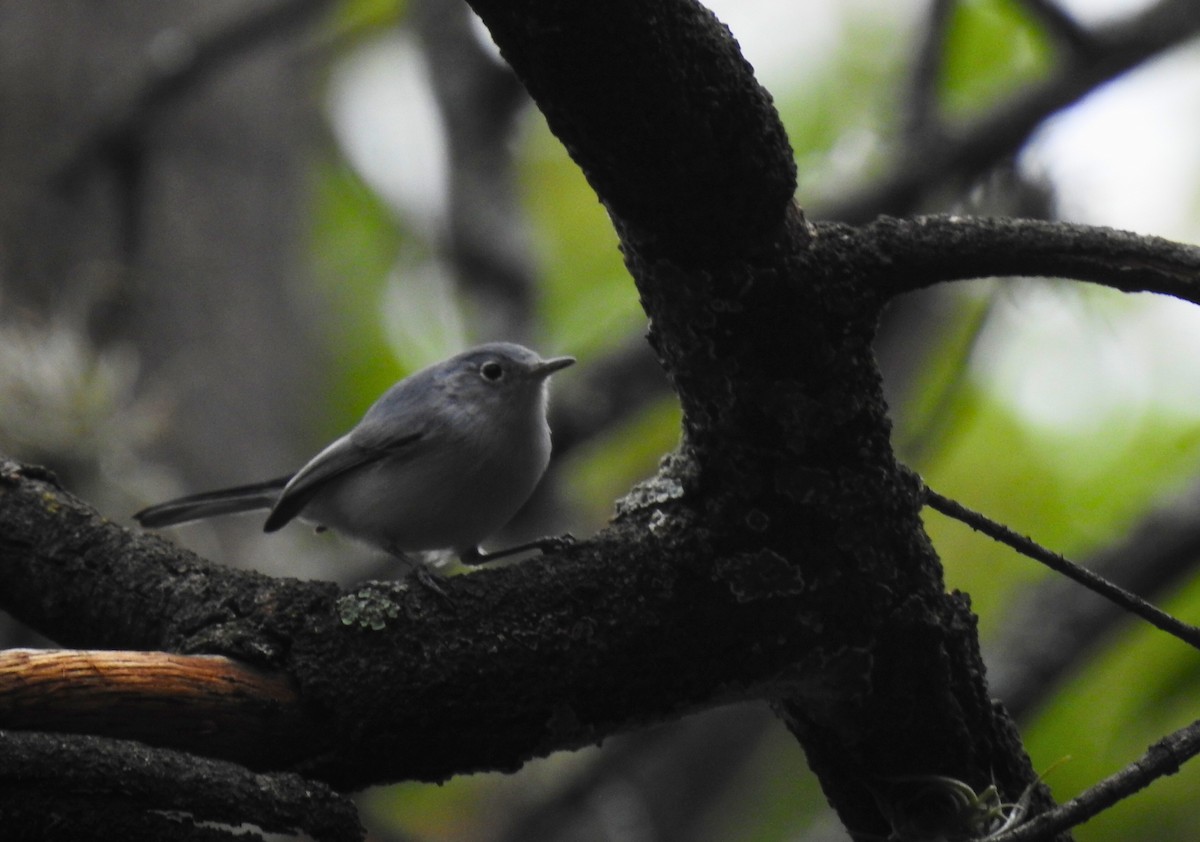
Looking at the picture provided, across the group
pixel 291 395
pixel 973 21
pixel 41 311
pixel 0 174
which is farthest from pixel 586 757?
pixel 973 21

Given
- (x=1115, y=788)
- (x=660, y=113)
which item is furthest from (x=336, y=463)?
(x=1115, y=788)

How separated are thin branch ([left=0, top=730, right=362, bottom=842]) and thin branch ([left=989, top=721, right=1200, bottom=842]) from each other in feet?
2.98

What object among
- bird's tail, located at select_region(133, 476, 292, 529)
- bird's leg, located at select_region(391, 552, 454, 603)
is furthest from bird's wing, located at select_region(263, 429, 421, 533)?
bird's leg, located at select_region(391, 552, 454, 603)

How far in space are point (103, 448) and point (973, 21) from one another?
5.41 metres

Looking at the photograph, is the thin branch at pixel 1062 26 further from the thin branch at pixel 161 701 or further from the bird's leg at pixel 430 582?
the thin branch at pixel 161 701

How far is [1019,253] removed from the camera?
Result: 177 cm

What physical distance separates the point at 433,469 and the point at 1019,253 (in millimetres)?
1619

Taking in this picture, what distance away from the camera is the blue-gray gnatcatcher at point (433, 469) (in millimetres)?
2980

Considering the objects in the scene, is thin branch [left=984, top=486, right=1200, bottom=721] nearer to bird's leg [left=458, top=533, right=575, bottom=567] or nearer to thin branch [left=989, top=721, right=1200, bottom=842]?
bird's leg [left=458, top=533, right=575, bottom=567]

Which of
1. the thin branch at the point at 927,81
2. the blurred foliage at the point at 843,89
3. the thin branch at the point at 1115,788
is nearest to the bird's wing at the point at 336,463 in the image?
the thin branch at the point at 1115,788

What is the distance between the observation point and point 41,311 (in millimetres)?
4949

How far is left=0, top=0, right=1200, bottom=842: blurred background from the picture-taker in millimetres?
4520

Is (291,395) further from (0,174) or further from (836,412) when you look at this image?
(836,412)

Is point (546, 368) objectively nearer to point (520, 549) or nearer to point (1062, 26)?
point (520, 549)
